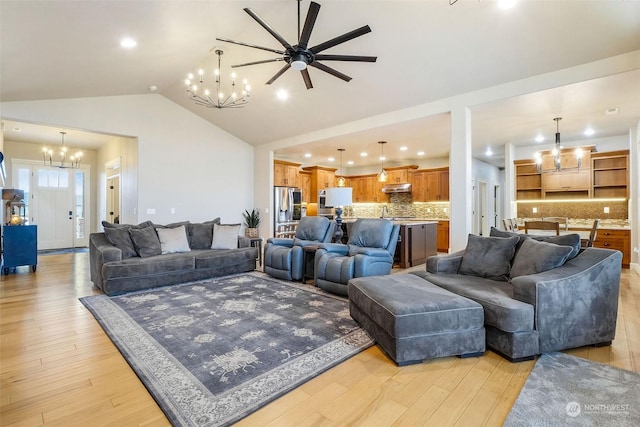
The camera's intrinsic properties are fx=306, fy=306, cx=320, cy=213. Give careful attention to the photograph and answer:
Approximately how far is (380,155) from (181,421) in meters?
8.12

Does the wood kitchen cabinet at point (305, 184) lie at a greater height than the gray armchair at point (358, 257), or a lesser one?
greater

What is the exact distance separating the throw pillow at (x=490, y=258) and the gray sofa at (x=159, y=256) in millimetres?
3646

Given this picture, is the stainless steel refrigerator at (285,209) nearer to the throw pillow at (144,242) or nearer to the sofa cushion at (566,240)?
the throw pillow at (144,242)

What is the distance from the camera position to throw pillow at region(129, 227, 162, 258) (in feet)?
15.8

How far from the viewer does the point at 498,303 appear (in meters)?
2.38

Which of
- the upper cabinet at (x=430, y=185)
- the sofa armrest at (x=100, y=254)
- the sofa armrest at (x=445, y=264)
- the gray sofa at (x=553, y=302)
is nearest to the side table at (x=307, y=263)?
the sofa armrest at (x=445, y=264)

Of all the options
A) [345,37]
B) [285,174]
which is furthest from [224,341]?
[285,174]

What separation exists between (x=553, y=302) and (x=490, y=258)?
0.86 meters

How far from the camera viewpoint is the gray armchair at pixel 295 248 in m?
4.79

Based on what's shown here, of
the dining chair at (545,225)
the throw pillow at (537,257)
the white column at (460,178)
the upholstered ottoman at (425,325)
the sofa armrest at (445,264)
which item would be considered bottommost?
the upholstered ottoman at (425,325)

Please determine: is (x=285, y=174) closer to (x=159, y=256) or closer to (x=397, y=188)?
(x=397, y=188)

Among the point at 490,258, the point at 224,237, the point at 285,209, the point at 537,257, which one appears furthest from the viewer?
the point at 285,209

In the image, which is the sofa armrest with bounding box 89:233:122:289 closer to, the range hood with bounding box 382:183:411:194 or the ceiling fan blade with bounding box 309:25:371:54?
the ceiling fan blade with bounding box 309:25:371:54

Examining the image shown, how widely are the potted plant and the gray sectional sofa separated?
531cm
